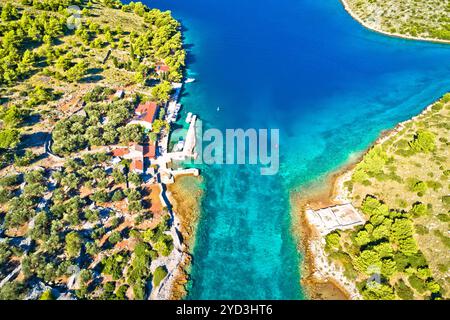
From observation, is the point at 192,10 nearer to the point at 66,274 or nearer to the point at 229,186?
the point at 229,186

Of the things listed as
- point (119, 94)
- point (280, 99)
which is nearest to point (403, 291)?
point (280, 99)

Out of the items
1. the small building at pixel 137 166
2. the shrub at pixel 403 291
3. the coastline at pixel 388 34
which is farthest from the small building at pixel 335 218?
the coastline at pixel 388 34

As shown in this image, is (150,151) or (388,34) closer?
(150,151)

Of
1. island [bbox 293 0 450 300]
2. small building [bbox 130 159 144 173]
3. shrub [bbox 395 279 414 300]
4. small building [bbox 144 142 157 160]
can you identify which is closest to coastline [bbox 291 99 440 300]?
island [bbox 293 0 450 300]

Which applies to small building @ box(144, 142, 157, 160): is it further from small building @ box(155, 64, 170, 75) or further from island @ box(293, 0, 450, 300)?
island @ box(293, 0, 450, 300)

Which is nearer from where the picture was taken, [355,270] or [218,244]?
[355,270]

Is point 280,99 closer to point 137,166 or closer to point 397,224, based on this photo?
point 137,166

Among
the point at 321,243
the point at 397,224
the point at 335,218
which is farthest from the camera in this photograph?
the point at 335,218

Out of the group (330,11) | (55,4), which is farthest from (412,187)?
(55,4)
